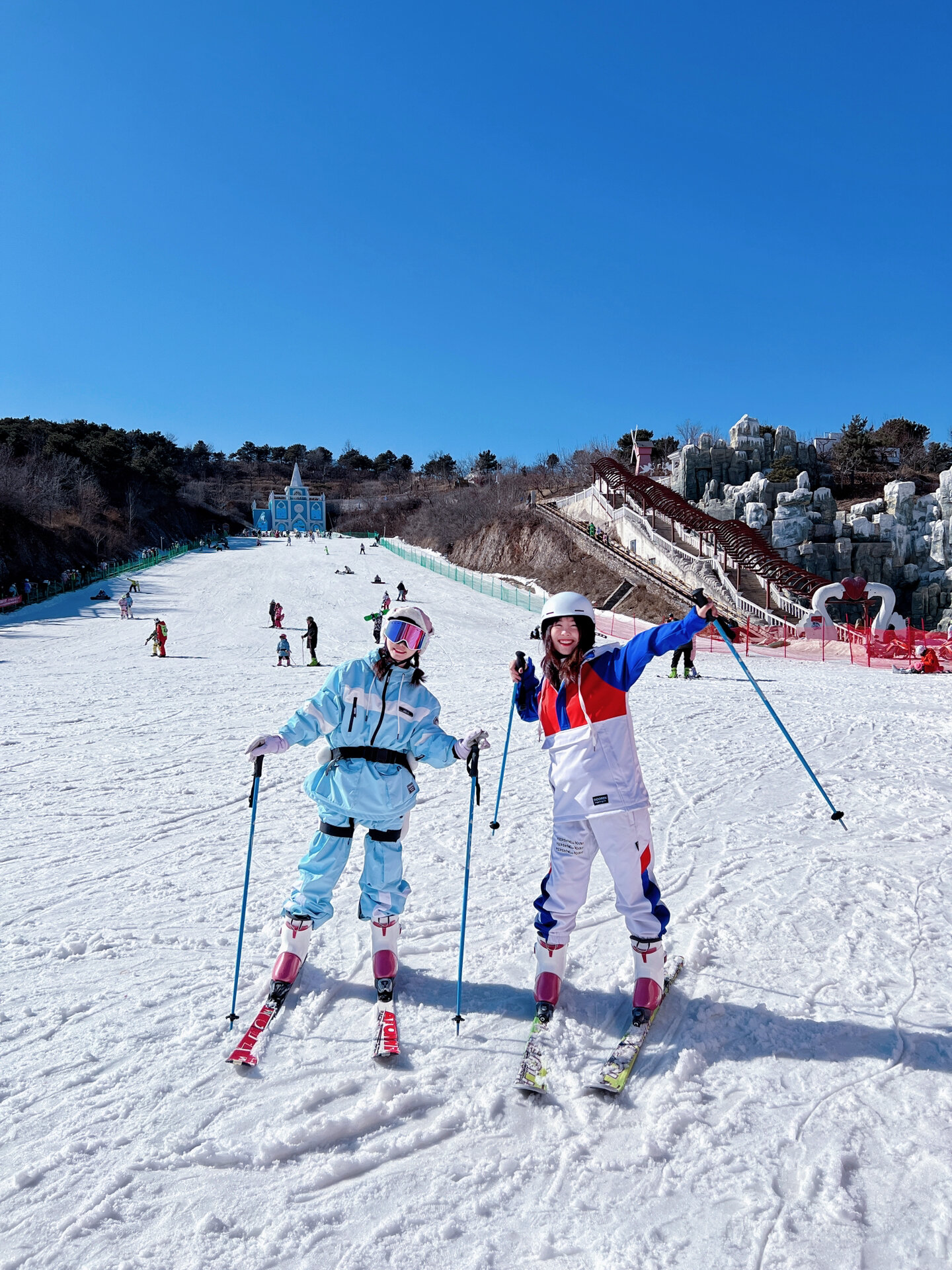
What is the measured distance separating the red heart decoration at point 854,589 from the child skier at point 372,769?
26.9m

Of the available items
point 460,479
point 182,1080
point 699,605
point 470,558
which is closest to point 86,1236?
point 182,1080

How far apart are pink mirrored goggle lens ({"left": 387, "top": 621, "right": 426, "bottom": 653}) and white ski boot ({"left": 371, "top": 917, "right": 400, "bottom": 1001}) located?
134 cm

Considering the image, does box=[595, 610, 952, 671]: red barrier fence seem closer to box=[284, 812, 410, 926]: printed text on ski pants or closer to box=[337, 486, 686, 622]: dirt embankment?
box=[337, 486, 686, 622]: dirt embankment

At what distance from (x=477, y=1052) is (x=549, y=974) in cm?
46

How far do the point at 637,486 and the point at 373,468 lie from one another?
3305 inches

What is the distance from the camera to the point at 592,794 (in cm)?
306

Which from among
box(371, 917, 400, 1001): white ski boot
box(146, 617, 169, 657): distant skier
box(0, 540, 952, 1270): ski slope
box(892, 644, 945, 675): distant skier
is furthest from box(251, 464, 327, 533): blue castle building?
box(371, 917, 400, 1001): white ski boot

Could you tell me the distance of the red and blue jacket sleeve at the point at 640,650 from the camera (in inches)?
114

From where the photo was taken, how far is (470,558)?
51219 millimetres

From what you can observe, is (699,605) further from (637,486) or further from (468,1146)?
(637,486)

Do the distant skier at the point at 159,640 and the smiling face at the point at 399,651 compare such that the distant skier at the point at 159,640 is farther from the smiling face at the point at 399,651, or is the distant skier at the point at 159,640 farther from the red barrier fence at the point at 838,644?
the smiling face at the point at 399,651

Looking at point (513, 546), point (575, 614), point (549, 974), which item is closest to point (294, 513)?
point (513, 546)

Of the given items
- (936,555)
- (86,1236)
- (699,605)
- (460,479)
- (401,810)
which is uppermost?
(460,479)

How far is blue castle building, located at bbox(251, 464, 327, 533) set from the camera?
90750 millimetres
